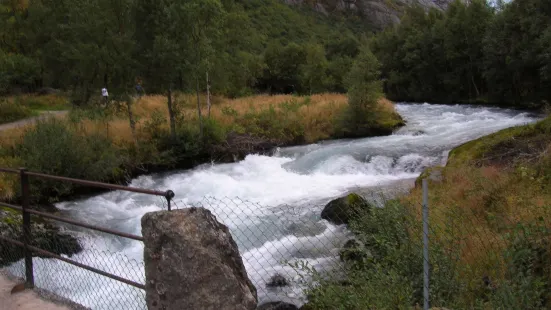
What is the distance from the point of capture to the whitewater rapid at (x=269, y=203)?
8008 millimetres

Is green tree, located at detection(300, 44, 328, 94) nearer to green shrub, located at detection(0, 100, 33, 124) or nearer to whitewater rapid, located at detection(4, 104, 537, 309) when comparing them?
whitewater rapid, located at detection(4, 104, 537, 309)

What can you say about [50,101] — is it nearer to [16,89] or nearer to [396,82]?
[16,89]

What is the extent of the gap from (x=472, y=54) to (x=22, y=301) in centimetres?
4326

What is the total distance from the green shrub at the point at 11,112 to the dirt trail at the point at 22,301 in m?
22.0

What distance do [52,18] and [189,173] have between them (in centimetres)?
1744

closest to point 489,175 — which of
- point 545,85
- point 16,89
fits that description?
point 545,85

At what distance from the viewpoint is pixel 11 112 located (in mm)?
26000

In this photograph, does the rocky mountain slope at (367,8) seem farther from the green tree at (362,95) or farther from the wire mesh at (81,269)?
the wire mesh at (81,269)

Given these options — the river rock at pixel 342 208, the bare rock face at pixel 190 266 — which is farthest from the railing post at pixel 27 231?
the river rock at pixel 342 208

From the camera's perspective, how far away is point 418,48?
49.8m

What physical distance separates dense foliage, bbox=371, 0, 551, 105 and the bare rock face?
31.5 m

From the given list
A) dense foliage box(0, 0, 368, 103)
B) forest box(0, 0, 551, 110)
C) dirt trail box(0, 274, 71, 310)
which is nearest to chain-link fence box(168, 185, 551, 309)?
dirt trail box(0, 274, 71, 310)

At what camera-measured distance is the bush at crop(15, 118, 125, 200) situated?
13812mm

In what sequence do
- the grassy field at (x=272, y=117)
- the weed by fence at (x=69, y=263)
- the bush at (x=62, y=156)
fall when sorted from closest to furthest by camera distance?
the weed by fence at (x=69, y=263)
the bush at (x=62, y=156)
the grassy field at (x=272, y=117)
